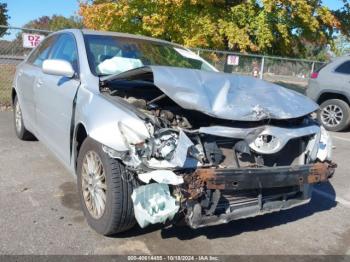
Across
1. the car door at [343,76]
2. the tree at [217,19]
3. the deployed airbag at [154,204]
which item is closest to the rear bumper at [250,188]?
the deployed airbag at [154,204]

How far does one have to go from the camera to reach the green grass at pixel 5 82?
9759 millimetres

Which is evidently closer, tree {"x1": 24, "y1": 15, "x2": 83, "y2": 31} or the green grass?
the green grass

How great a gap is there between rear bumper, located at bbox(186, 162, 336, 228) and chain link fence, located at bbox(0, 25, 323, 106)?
737 cm

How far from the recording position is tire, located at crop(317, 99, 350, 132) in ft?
32.0

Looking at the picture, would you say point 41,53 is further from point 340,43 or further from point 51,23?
point 51,23

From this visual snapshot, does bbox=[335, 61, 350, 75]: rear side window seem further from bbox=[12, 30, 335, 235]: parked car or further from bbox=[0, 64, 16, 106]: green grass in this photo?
bbox=[0, 64, 16, 106]: green grass

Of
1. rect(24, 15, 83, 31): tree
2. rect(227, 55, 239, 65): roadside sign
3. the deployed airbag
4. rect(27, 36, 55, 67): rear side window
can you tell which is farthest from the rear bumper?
rect(24, 15, 83, 31): tree

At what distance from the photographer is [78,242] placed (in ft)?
11.5

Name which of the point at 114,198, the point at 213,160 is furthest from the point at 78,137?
the point at 213,160

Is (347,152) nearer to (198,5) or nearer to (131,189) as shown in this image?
(131,189)

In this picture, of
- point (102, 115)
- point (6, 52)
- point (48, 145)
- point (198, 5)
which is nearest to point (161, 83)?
point (102, 115)

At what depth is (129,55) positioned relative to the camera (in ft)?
16.0

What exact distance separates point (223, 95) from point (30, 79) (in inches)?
114

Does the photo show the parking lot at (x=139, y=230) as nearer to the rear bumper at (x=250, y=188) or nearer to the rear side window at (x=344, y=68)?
the rear bumper at (x=250, y=188)
